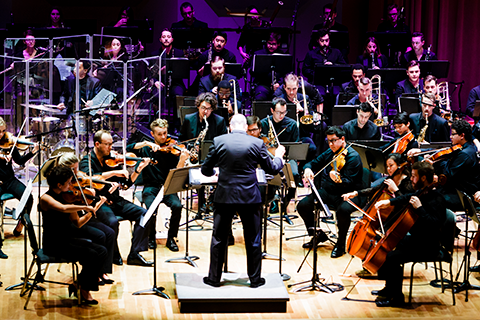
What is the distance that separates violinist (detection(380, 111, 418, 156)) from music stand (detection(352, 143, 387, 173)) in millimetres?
403

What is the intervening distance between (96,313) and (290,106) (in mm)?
3932

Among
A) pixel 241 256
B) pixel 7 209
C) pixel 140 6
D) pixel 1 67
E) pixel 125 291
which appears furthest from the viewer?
pixel 140 6

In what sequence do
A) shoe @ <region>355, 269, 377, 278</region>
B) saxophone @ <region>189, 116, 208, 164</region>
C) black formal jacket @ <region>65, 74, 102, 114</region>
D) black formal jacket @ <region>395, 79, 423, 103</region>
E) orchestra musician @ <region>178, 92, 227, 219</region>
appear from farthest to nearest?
black formal jacket @ <region>395, 79, 423, 103</region>
black formal jacket @ <region>65, 74, 102, 114</region>
orchestra musician @ <region>178, 92, 227, 219</region>
saxophone @ <region>189, 116, 208, 164</region>
shoe @ <region>355, 269, 377, 278</region>

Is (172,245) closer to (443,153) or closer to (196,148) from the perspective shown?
(196,148)

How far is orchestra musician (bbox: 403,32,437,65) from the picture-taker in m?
9.28

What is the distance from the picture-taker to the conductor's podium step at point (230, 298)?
175 inches

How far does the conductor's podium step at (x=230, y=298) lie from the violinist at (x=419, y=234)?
0.80m

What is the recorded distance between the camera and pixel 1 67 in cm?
925

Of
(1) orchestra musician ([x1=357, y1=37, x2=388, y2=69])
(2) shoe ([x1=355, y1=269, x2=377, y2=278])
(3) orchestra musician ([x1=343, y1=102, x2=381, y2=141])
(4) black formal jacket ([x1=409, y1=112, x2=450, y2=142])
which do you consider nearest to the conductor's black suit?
(2) shoe ([x1=355, y1=269, x2=377, y2=278])

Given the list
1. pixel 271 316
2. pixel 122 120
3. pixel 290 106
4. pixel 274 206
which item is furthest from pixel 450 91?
pixel 271 316

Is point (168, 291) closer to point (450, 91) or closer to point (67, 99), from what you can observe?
point (67, 99)

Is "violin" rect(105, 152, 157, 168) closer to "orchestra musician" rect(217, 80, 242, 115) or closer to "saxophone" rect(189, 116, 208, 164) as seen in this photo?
"saxophone" rect(189, 116, 208, 164)

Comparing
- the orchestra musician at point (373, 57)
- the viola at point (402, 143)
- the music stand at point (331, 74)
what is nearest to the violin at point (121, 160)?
the viola at point (402, 143)

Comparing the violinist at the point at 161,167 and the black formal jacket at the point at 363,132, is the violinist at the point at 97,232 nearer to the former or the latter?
the violinist at the point at 161,167
